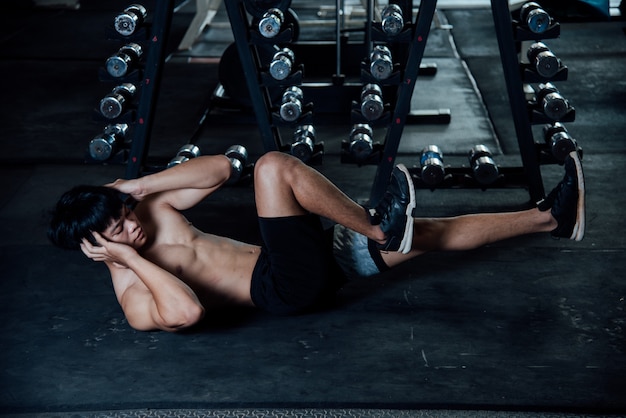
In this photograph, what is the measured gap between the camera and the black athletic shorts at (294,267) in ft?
7.62

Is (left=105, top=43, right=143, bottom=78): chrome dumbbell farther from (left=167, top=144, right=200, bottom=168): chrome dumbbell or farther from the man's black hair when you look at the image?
the man's black hair

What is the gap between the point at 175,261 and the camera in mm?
2408

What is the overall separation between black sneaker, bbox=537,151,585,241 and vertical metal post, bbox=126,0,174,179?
4.92ft

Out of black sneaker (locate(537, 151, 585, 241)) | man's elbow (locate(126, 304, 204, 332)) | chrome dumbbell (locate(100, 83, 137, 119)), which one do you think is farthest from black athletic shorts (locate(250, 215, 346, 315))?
chrome dumbbell (locate(100, 83, 137, 119))

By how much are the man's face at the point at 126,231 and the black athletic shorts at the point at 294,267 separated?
34cm

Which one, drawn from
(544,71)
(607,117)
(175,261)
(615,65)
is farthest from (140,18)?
(615,65)

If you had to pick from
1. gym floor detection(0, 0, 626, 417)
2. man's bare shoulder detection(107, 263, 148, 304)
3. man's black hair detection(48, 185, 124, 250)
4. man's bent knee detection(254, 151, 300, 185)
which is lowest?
Answer: gym floor detection(0, 0, 626, 417)

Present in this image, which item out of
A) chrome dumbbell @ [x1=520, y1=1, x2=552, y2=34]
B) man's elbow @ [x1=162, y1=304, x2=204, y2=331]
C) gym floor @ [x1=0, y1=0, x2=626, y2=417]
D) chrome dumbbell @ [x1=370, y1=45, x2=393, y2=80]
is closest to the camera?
gym floor @ [x1=0, y1=0, x2=626, y2=417]

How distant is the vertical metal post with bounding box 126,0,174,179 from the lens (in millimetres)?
3029

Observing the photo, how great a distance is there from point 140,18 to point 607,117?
248cm

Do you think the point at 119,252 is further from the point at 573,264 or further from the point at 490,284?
the point at 573,264

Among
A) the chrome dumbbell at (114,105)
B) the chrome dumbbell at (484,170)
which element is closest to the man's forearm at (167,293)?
the chrome dumbbell at (114,105)

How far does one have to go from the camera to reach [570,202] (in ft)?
7.79

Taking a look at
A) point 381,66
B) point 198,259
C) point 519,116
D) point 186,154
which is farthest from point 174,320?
point 519,116
